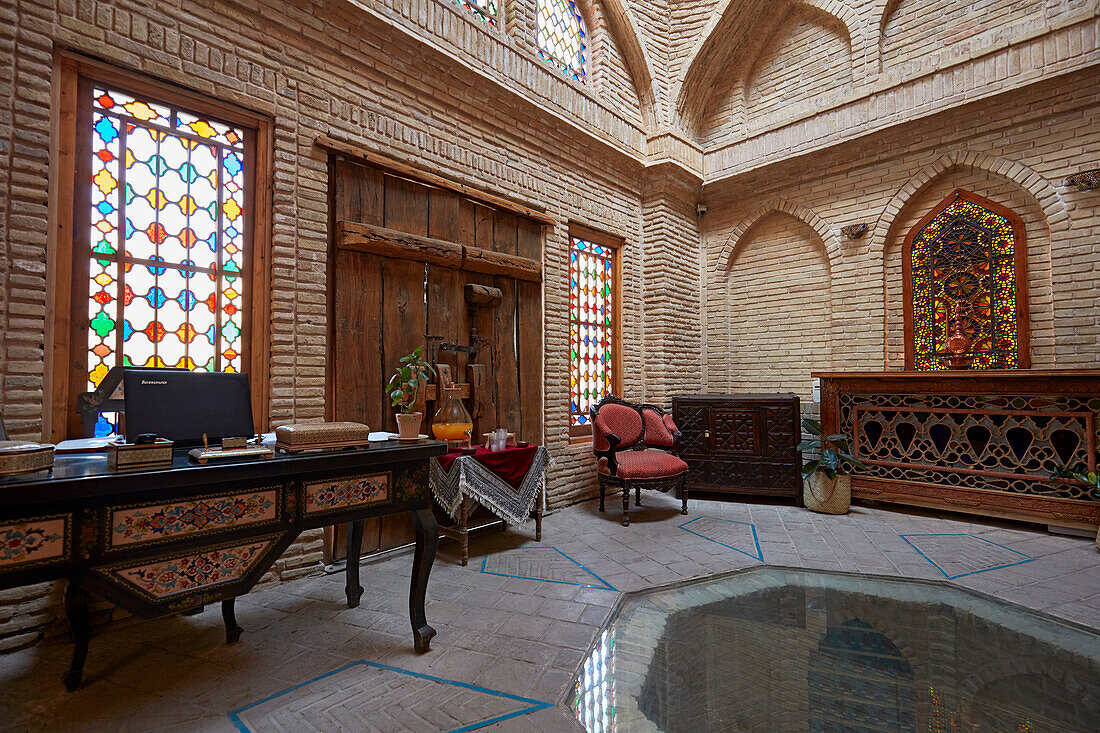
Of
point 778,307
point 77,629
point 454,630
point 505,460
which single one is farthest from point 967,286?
point 77,629

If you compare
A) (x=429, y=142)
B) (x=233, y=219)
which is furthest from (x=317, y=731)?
(x=429, y=142)

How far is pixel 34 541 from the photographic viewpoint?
1.76 metres

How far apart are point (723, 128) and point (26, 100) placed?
8000mm

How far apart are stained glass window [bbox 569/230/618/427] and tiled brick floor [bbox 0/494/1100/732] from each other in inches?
79.6

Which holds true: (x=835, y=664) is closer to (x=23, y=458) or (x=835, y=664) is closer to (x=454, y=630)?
(x=454, y=630)

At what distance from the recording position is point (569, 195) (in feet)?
20.4

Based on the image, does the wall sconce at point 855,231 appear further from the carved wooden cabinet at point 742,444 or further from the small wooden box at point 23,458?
the small wooden box at point 23,458

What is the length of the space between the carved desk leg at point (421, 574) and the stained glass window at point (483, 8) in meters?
5.28

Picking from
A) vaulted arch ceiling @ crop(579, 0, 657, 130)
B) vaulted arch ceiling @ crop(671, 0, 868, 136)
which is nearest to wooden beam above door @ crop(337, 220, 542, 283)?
vaulted arch ceiling @ crop(579, 0, 657, 130)

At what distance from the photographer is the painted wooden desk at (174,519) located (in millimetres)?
1771

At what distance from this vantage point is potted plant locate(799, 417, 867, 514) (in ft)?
18.3

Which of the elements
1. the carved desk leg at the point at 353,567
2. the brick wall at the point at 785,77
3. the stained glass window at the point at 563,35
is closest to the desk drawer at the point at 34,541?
the carved desk leg at the point at 353,567

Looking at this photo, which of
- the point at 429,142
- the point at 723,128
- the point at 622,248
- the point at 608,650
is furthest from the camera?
the point at 723,128

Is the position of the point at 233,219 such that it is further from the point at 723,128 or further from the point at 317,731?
the point at 723,128
